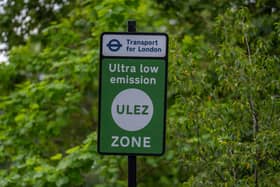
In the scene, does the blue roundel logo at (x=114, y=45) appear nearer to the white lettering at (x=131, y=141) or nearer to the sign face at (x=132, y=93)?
the sign face at (x=132, y=93)

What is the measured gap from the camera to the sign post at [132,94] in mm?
4141

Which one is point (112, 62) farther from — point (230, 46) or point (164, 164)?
point (164, 164)

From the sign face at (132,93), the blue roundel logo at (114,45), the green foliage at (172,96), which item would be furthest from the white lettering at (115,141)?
the green foliage at (172,96)

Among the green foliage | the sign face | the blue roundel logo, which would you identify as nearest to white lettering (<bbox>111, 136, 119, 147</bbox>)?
the sign face

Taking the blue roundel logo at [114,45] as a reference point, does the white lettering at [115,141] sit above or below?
below

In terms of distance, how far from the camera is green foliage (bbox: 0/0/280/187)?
5730 mm

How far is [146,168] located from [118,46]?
5.62m

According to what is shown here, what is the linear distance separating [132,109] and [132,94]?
85 millimetres

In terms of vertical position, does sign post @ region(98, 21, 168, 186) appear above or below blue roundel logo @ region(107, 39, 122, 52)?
below

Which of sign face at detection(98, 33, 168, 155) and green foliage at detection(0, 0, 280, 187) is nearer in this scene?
sign face at detection(98, 33, 168, 155)

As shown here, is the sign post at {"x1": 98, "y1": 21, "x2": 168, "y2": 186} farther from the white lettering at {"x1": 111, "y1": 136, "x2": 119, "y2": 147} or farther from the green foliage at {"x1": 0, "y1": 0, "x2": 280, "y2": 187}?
the green foliage at {"x1": 0, "y1": 0, "x2": 280, "y2": 187}

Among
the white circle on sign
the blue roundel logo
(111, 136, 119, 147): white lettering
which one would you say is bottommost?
(111, 136, 119, 147): white lettering

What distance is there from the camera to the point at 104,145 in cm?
416

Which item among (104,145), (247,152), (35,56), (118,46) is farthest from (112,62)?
(35,56)
